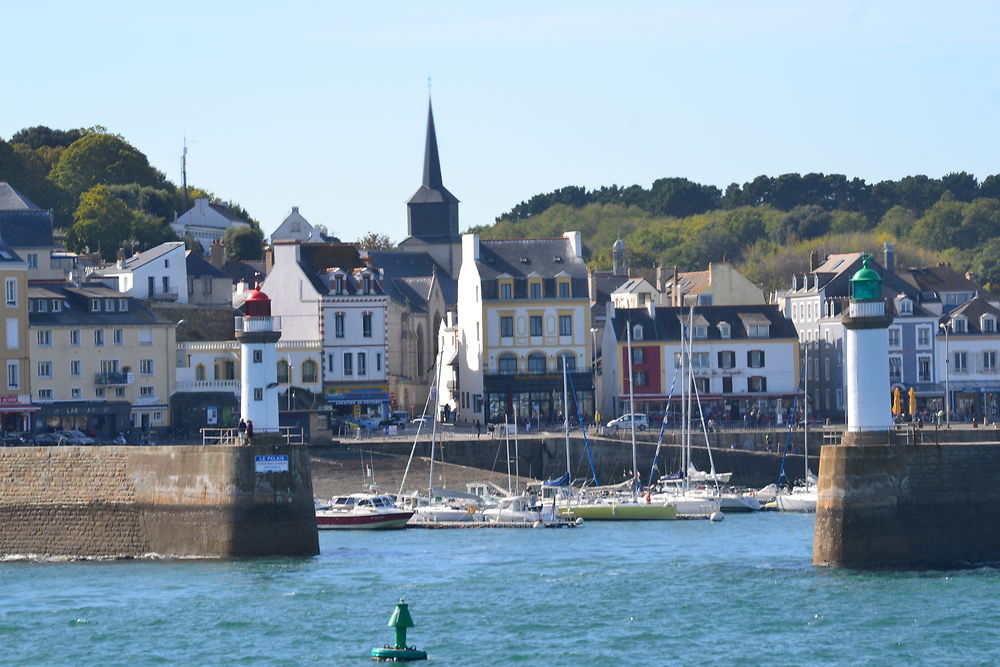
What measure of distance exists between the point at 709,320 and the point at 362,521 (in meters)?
28.4

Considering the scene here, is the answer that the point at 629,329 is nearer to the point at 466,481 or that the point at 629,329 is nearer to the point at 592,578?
the point at 466,481

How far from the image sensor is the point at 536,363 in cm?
9019

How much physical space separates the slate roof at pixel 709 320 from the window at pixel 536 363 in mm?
3274

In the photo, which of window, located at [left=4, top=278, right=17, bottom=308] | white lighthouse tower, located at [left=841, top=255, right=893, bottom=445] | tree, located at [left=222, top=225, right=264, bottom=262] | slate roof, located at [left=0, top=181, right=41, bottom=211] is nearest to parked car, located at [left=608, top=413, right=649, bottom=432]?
window, located at [left=4, top=278, right=17, bottom=308]

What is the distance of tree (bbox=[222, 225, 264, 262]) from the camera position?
11944cm

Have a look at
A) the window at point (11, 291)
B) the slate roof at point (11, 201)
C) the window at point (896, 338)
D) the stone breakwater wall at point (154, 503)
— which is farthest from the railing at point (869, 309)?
the slate roof at point (11, 201)

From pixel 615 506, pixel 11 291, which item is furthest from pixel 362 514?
pixel 11 291

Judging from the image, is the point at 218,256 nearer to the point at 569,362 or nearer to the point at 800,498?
the point at 569,362

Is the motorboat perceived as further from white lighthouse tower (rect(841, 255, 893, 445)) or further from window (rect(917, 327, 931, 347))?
window (rect(917, 327, 931, 347))

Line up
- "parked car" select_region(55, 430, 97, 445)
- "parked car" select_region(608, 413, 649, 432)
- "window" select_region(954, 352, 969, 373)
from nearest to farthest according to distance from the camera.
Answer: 1. "parked car" select_region(55, 430, 97, 445)
2. "parked car" select_region(608, 413, 649, 432)
3. "window" select_region(954, 352, 969, 373)

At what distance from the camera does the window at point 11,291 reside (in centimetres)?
7481

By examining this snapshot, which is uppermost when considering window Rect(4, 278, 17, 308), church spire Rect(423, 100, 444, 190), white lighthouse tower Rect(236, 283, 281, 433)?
church spire Rect(423, 100, 444, 190)

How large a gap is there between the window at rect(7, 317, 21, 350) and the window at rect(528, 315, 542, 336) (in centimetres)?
2264

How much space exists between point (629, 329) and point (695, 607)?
44.2 meters
